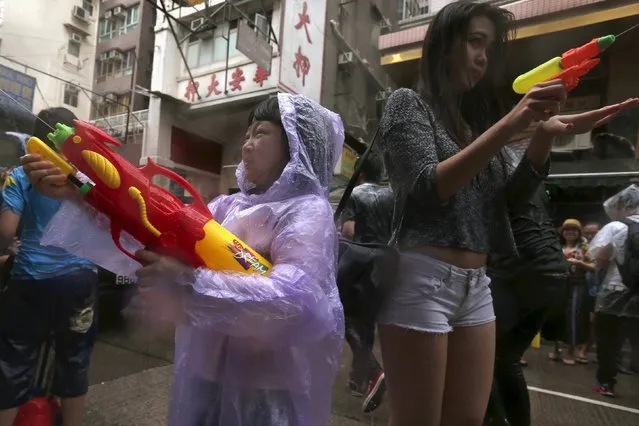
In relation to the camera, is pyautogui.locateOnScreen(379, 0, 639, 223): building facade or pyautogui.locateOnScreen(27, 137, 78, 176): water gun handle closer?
pyautogui.locateOnScreen(27, 137, 78, 176): water gun handle

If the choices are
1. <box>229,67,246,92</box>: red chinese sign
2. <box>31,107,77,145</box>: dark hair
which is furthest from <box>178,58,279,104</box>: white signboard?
<box>31,107,77,145</box>: dark hair

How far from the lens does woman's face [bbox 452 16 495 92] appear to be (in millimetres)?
1015

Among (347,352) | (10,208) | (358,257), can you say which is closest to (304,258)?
(358,257)

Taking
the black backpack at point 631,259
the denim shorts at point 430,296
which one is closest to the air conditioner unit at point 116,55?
the denim shorts at point 430,296

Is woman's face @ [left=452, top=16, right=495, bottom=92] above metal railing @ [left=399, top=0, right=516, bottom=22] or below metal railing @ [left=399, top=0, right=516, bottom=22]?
below

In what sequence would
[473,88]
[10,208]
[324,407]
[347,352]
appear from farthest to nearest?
[347,352] → [10,208] → [473,88] → [324,407]

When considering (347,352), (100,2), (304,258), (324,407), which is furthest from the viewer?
(347,352)

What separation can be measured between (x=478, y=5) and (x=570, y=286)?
3.44 metres

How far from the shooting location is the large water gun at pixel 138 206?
0.79 metres

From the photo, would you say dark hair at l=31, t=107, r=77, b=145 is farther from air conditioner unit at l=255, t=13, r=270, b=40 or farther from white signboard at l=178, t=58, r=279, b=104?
air conditioner unit at l=255, t=13, r=270, b=40

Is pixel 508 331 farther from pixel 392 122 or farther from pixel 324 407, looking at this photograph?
pixel 392 122

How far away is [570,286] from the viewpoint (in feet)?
12.3

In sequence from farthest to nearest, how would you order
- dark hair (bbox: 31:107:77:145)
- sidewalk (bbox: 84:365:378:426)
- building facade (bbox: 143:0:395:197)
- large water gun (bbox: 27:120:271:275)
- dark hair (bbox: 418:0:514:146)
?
sidewalk (bbox: 84:365:378:426), building facade (bbox: 143:0:395:197), dark hair (bbox: 31:107:77:145), dark hair (bbox: 418:0:514:146), large water gun (bbox: 27:120:271:275)

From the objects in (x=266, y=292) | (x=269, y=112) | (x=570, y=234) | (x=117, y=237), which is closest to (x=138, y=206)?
(x=117, y=237)
